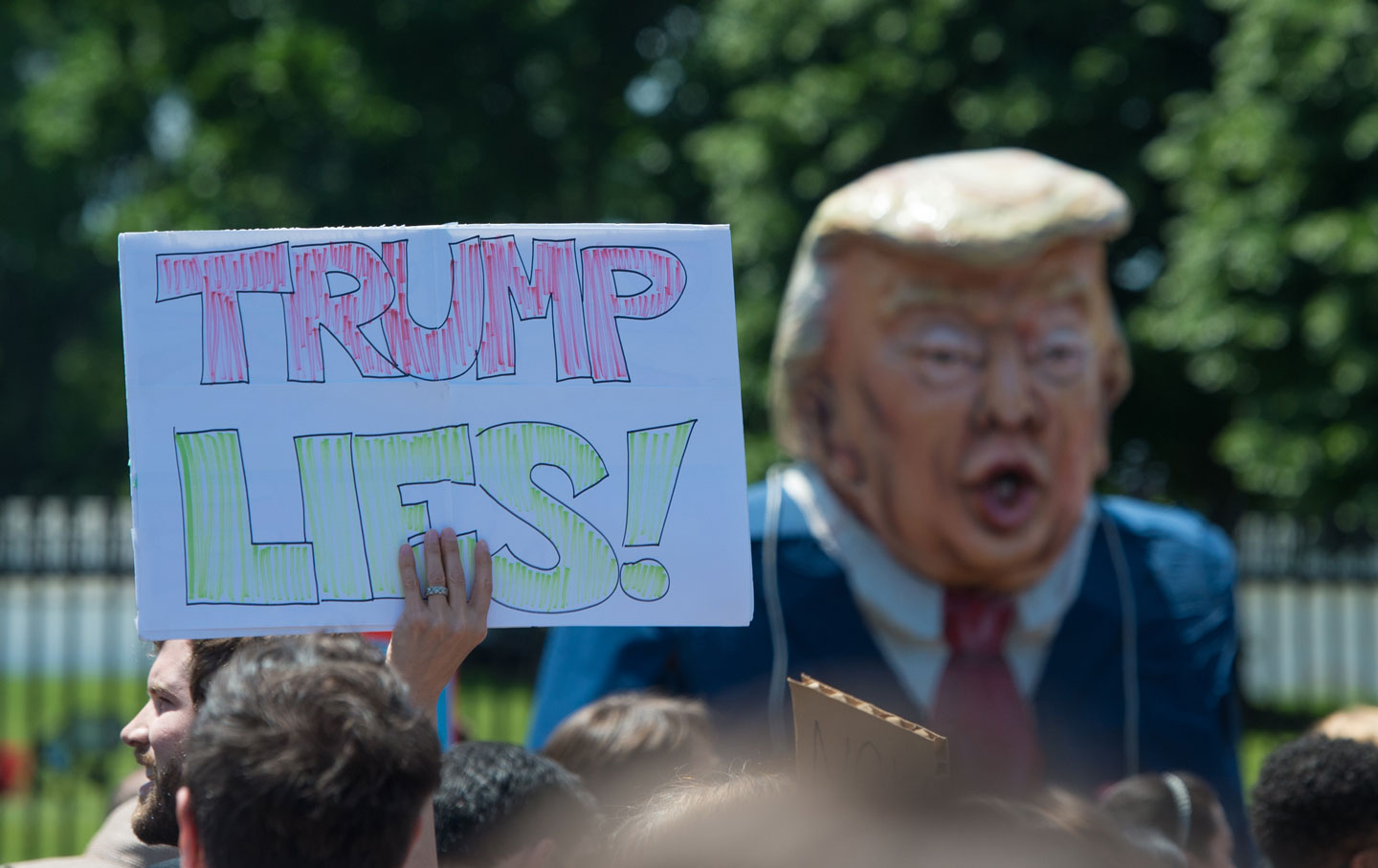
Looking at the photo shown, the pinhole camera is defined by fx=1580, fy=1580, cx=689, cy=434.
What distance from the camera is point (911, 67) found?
340 inches

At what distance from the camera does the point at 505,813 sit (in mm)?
2186

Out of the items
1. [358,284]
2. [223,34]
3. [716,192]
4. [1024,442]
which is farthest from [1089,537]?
[223,34]

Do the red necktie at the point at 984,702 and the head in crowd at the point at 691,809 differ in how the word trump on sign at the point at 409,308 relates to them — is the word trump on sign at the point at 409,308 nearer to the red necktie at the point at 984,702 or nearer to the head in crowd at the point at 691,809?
the head in crowd at the point at 691,809

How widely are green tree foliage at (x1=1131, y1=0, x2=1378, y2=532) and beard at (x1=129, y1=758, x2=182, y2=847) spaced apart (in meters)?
6.62

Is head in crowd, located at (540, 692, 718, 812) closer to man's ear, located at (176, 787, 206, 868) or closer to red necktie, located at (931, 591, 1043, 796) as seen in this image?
man's ear, located at (176, 787, 206, 868)

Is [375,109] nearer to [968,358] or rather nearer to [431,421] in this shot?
[968,358]

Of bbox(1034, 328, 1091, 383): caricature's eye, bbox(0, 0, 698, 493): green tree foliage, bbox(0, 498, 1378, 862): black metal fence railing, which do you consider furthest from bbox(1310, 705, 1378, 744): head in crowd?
bbox(0, 0, 698, 493): green tree foliage

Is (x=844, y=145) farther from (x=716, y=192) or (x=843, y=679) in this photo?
(x=843, y=679)

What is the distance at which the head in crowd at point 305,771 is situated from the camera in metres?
1.28

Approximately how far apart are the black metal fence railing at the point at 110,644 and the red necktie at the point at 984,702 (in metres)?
2.97

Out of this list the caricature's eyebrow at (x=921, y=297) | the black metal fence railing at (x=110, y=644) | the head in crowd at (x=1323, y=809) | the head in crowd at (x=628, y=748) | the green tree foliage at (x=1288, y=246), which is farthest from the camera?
the green tree foliage at (x=1288, y=246)

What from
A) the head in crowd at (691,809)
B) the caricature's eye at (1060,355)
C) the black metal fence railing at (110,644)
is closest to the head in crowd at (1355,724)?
the caricature's eye at (1060,355)

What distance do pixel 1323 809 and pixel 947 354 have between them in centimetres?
213

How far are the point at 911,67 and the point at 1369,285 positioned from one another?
2.66 m
